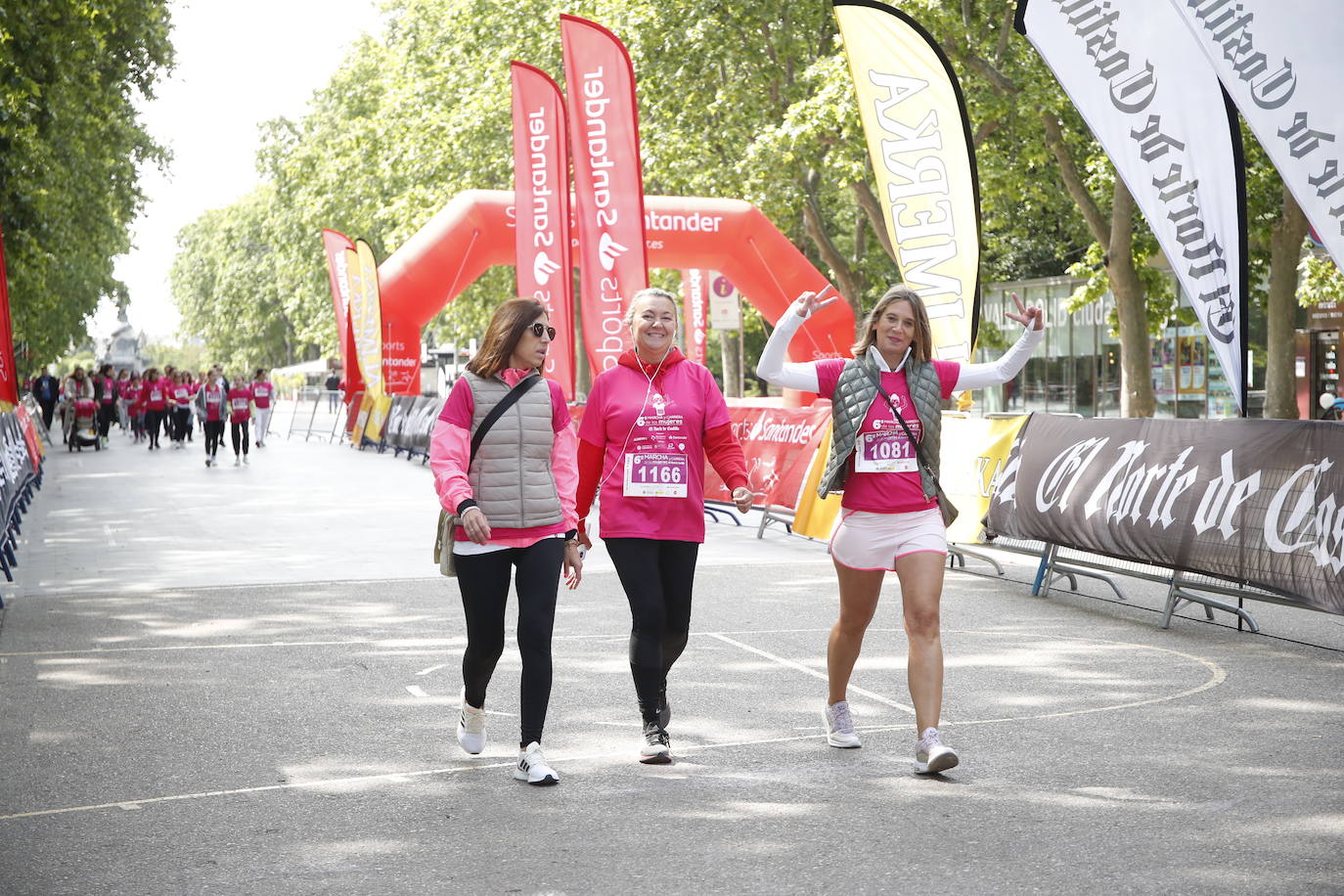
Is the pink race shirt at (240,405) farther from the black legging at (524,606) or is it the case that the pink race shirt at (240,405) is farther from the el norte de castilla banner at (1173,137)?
the black legging at (524,606)

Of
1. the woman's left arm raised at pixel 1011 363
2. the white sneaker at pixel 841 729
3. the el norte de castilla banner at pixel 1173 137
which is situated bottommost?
the white sneaker at pixel 841 729

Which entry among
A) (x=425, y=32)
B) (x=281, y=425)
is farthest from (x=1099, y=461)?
(x=281, y=425)

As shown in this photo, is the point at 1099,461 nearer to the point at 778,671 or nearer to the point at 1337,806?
the point at 778,671

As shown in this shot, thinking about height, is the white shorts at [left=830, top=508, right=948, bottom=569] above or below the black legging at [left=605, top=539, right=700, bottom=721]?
above

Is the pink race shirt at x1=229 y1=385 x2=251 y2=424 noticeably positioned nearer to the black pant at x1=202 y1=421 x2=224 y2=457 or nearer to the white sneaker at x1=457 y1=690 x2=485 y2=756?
the black pant at x1=202 y1=421 x2=224 y2=457

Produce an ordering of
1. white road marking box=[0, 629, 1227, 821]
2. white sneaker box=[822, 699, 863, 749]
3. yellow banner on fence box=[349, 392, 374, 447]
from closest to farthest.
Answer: white road marking box=[0, 629, 1227, 821] < white sneaker box=[822, 699, 863, 749] < yellow banner on fence box=[349, 392, 374, 447]

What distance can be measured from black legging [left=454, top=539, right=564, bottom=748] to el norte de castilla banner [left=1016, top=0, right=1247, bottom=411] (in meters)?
5.39

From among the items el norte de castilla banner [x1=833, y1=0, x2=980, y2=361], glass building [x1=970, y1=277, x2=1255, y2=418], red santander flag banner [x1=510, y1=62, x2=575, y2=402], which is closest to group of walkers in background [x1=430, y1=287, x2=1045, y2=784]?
el norte de castilla banner [x1=833, y1=0, x2=980, y2=361]

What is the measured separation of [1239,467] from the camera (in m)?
8.73

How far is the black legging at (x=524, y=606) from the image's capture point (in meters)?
5.70

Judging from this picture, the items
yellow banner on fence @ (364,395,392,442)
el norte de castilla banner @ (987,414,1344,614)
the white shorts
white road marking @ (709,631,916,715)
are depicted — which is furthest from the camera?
yellow banner on fence @ (364,395,392,442)

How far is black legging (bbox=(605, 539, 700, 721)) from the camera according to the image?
19.4 ft

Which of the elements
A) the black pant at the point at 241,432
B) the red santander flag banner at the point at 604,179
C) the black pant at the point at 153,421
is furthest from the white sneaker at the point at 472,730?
the black pant at the point at 153,421

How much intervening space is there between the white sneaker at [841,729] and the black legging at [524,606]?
1198mm
